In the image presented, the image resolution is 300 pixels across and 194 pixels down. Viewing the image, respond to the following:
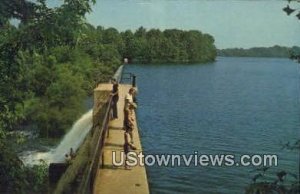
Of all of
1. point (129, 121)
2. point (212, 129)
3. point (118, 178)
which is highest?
point (129, 121)

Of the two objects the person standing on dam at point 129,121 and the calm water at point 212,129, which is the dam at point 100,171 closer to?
the person standing on dam at point 129,121

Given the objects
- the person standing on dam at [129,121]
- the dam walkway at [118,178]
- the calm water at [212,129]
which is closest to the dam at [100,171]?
the dam walkway at [118,178]

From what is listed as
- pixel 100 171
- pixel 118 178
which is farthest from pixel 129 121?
pixel 118 178

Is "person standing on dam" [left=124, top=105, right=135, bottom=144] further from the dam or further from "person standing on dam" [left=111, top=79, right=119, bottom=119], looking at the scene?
"person standing on dam" [left=111, top=79, right=119, bottom=119]

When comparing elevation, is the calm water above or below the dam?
below

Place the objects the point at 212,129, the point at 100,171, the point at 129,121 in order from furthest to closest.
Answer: the point at 212,129 < the point at 129,121 < the point at 100,171

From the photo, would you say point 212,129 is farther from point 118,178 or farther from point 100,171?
point 118,178

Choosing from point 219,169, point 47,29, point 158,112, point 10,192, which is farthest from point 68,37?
point 158,112

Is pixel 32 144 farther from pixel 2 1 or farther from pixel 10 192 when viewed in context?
pixel 2 1

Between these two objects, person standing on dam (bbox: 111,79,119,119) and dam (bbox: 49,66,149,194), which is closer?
dam (bbox: 49,66,149,194)

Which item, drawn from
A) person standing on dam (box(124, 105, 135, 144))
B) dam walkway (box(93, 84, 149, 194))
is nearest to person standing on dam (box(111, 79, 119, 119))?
person standing on dam (box(124, 105, 135, 144))

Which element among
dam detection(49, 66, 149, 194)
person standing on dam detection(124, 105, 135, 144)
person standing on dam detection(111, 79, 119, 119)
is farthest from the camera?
person standing on dam detection(111, 79, 119, 119)

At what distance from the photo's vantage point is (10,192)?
4.99 metres

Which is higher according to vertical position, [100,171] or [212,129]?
[100,171]
